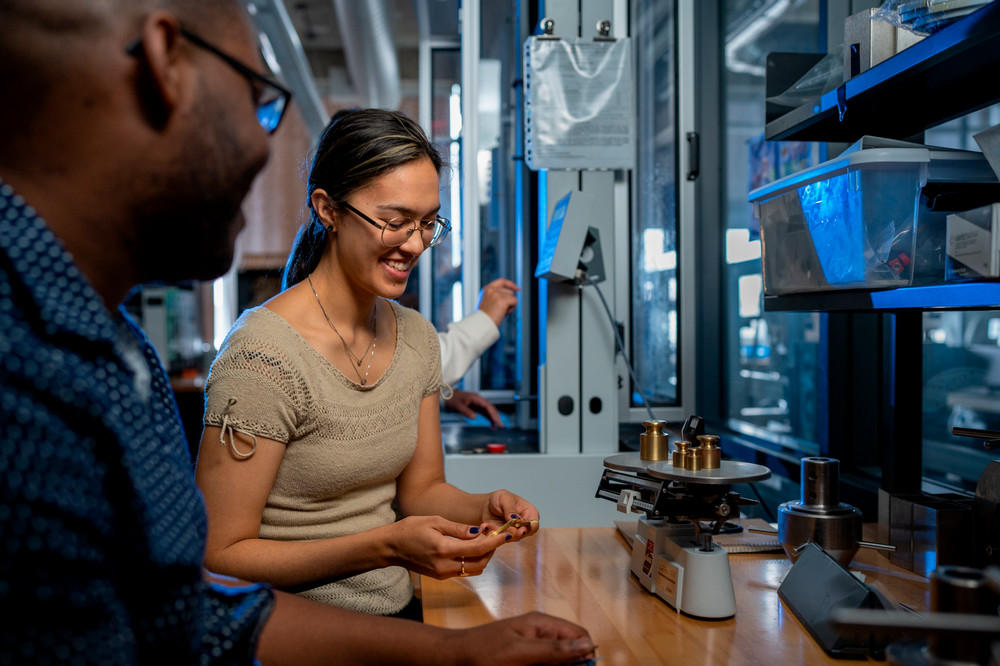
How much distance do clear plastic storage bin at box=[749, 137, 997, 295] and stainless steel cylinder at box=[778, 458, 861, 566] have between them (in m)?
0.32

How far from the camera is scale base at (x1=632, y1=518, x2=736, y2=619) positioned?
3.50 feet

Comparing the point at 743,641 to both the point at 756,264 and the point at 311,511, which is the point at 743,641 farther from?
the point at 756,264

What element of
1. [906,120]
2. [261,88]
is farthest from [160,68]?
[906,120]

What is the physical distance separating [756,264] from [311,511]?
5.55 ft

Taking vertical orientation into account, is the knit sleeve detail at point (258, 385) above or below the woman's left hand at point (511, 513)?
above

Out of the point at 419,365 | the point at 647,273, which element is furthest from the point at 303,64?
the point at 419,365

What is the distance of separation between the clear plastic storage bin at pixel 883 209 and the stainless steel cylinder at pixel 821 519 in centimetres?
32

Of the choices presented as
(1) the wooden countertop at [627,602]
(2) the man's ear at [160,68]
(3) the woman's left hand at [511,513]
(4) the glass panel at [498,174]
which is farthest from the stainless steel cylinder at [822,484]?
(4) the glass panel at [498,174]

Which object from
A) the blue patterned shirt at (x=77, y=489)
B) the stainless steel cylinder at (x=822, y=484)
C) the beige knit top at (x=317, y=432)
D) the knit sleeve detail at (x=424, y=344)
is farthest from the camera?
the knit sleeve detail at (x=424, y=344)

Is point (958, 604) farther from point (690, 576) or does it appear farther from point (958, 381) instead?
point (958, 381)

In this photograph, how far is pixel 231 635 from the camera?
724 millimetres

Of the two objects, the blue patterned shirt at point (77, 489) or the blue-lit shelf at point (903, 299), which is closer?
A: the blue patterned shirt at point (77, 489)

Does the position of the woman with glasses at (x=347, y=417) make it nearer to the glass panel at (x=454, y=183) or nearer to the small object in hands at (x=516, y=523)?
the small object in hands at (x=516, y=523)

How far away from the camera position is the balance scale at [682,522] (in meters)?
1.07
